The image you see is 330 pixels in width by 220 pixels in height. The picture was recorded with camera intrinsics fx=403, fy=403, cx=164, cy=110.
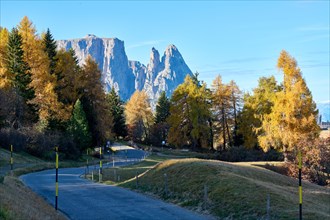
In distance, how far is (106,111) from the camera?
189 feet

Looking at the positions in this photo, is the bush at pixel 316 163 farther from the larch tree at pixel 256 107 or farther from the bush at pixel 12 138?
the bush at pixel 12 138

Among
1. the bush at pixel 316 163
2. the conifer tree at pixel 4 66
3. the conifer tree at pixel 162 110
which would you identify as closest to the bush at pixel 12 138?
the conifer tree at pixel 4 66

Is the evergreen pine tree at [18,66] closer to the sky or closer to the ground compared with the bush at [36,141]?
closer to the sky

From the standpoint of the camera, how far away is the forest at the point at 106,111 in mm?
43000

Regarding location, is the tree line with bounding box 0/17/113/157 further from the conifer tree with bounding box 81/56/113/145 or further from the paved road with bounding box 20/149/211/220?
the paved road with bounding box 20/149/211/220

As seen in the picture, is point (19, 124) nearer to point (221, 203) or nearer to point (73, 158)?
point (73, 158)

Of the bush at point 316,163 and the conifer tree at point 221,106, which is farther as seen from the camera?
the conifer tree at point 221,106

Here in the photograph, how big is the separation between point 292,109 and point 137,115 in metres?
51.4

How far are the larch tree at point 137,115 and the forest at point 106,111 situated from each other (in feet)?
77.0

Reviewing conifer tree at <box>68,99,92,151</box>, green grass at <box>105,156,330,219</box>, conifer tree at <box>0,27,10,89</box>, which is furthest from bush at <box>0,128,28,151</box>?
green grass at <box>105,156,330,219</box>

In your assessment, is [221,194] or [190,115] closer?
[221,194]

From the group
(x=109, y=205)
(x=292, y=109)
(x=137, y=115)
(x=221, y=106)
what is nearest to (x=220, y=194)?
(x=109, y=205)

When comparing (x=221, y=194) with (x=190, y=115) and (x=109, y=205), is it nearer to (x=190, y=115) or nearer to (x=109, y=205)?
(x=109, y=205)

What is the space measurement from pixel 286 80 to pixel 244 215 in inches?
1354
